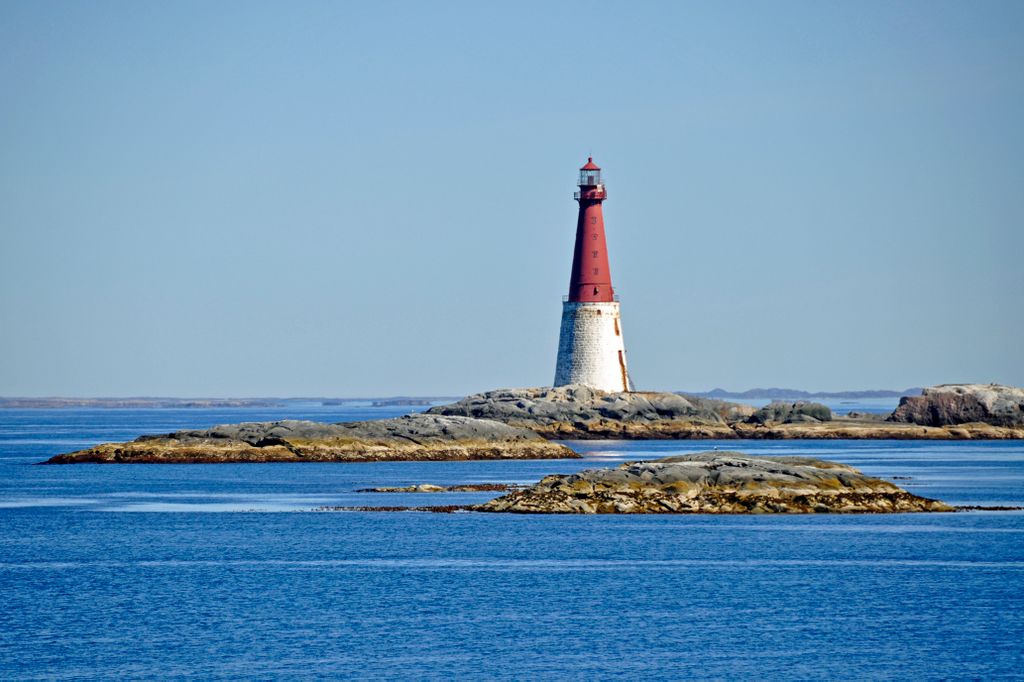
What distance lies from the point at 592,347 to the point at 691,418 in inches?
486

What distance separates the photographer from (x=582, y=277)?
97.6 m

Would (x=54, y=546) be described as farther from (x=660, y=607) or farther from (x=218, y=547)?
(x=660, y=607)

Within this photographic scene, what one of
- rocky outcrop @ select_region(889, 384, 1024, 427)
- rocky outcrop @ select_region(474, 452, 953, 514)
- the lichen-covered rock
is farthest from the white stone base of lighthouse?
rocky outcrop @ select_region(474, 452, 953, 514)

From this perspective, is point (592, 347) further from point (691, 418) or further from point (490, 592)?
point (490, 592)

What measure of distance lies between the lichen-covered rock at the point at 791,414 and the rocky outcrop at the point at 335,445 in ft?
93.1

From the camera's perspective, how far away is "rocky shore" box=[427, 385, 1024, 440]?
100000 mm

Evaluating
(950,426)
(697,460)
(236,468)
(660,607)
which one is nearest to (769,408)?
(950,426)

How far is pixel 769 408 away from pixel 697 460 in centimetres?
6043

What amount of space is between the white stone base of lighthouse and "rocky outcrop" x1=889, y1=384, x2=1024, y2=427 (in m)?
24.2

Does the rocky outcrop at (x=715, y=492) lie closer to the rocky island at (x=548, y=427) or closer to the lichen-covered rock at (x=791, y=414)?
the rocky island at (x=548, y=427)

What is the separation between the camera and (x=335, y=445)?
8462 cm

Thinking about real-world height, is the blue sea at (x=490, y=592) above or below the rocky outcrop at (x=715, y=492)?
below

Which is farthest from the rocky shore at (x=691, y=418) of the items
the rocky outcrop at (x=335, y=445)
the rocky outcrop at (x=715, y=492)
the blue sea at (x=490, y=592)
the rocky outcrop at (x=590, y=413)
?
the rocky outcrop at (x=715, y=492)

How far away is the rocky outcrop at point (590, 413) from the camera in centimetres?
9981
